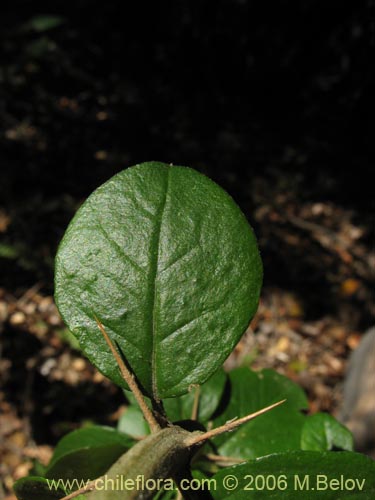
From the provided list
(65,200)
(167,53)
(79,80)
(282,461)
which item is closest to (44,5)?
(79,80)

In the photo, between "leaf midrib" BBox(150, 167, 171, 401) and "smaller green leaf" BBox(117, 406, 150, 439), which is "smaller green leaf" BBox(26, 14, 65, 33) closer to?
"smaller green leaf" BBox(117, 406, 150, 439)

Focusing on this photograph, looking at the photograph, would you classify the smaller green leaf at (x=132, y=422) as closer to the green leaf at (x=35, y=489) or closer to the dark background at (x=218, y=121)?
the green leaf at (x=35, y=489)

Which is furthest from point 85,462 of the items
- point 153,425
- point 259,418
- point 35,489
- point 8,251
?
point 8,251

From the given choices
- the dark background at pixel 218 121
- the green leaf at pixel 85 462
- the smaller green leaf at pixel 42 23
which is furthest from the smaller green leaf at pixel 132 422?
the smaller green leaf at pixel 42 23

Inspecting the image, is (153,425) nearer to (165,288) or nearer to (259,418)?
(165,288)

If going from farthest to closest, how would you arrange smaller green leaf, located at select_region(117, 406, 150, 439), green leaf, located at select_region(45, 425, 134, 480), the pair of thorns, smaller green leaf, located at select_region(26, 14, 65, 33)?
smaller green leaf, located at select_region(26, 14, 65, 33)
smaller green leaf, located at select_region(117, 406, 150, 439)
green leaf, located at select_region(45, 425, 134, 480)
the pair of thorns

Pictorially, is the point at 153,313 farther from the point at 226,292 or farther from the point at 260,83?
the point at 260,83

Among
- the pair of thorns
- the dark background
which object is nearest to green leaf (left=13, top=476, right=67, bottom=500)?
the pair of thorns
